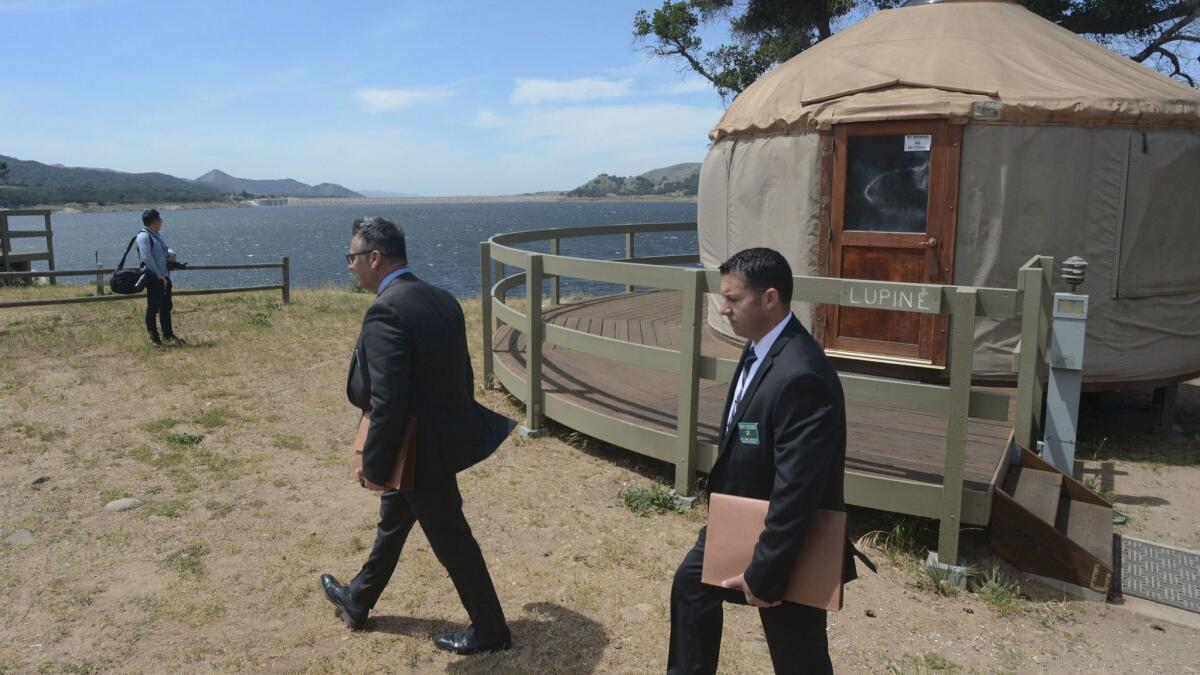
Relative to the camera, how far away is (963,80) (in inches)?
262

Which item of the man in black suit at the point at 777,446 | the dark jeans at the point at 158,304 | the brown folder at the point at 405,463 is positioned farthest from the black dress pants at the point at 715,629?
the dark jeans at the point at 158,304

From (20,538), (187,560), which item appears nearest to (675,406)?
(187,560)

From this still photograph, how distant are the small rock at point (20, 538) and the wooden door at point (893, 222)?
19.3 feet

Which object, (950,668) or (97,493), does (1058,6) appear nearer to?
(950,668)

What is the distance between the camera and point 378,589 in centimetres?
370

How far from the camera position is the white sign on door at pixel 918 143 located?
21.7 ft

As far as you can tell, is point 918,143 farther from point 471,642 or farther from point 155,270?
point 155,270

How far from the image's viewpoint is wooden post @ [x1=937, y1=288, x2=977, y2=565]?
4.08 meters

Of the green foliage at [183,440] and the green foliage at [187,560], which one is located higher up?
A: the green foliage at [183,440]

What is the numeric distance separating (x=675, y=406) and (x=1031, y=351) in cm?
239

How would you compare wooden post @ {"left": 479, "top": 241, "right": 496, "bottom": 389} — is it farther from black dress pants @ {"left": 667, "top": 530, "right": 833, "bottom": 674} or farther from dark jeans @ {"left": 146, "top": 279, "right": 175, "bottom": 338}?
black dress pants @ {"left": 667, "top": 530, "right": 833, "bottom": 674}

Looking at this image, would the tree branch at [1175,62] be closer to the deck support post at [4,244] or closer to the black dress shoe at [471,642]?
the black dress shoe at [471,642]

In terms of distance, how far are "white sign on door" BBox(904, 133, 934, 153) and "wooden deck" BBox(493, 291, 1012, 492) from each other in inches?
84.3

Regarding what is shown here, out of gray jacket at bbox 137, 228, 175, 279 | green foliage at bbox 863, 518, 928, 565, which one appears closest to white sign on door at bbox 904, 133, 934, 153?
green foliage at bbox 863, 518, 928, 565
